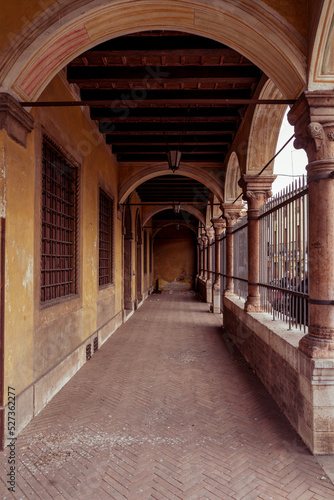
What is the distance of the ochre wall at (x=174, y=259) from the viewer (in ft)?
85.3

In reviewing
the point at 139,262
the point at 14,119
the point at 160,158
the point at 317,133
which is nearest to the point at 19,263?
the point at 14,119

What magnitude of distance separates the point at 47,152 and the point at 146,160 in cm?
505

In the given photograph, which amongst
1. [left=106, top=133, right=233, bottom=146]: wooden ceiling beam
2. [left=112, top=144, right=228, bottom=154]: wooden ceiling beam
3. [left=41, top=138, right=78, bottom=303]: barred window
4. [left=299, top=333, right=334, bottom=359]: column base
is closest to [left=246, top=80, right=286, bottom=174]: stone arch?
[left=106, top=133, right=233, bottom=146]: wooden ceiling beam

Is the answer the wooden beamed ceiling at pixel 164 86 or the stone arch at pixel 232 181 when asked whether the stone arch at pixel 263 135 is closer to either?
the wooden beamed ceiling at pixel 164 86

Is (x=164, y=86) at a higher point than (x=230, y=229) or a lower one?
higher

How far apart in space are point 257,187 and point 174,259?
64.4 feet

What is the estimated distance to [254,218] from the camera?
648cm

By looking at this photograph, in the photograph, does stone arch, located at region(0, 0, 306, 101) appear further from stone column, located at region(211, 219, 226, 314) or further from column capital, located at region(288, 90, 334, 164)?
stone column, located at region(211, 219, 226, 314)

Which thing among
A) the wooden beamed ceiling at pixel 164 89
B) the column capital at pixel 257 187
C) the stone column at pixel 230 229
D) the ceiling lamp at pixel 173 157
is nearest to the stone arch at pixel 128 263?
the wooden beamed ceiling at pixel 164 89

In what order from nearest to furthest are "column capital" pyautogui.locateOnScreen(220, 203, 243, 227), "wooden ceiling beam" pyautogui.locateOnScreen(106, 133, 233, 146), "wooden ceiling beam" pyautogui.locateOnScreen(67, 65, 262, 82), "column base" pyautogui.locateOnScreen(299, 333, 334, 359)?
"column base" pyautogui.locateOnScreen(299, 333, 334, 359)
"wooden ceiling beam" pyautogui.locateOnScreen(67, 65, 262, 82)
"wooden ceiling beam" pyautogui.locateOnScreen(106, 133, 233, 146)
"column capital" pyautogui.locateOnScreen(220, 203, 243, 227)

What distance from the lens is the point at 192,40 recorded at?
15.7 feet

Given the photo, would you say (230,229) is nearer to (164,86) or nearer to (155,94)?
(155,94)

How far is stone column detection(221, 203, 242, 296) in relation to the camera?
381 inches

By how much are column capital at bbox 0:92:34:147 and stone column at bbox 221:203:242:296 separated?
6637mm
